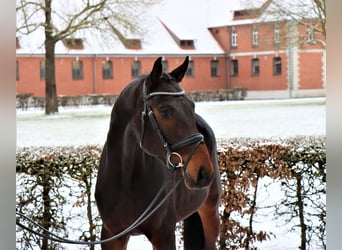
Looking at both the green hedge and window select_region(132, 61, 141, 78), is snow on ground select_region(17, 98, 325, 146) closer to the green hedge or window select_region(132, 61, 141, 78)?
window select_region(132, 61, 141, 78)

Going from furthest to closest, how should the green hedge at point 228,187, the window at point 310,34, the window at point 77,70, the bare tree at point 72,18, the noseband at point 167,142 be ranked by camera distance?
the window at point 77,70 → the window at point 310,34 → the bare tree at point 72,18 → the green hedge at point 228,187 → the noseband at point 167,142

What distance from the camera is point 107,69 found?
13.0m

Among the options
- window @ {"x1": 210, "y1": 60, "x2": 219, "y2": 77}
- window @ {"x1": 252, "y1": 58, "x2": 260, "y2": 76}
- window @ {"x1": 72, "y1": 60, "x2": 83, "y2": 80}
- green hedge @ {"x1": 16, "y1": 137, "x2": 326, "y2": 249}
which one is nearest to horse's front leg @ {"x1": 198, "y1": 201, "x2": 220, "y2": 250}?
green hedge @ {"x1": 16, "y1": 137, "x2": 326, "y2": 249}

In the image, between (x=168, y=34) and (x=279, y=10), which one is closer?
(x=279, y=10)

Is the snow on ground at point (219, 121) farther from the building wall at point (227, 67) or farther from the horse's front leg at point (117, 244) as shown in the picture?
the horse's front leg at point (117, 244)

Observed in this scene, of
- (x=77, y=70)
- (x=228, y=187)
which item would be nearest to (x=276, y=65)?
(x=77, y=70)

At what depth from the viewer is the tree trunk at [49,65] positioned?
10.5m

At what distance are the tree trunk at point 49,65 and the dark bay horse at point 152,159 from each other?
8.55m

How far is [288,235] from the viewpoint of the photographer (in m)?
4.54

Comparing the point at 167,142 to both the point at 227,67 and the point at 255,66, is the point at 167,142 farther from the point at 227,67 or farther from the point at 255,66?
the point at 227,67

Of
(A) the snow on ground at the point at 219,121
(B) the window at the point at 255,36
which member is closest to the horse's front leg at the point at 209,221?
(A) the snow on ground at the point at 219,121

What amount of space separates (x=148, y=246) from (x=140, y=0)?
6.78m

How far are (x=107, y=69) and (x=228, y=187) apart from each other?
930 centimetres

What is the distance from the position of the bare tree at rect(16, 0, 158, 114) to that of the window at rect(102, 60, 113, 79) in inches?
73.7
